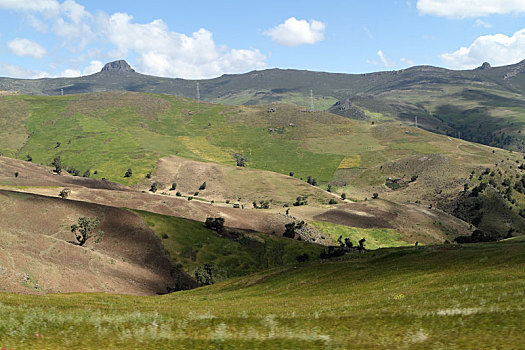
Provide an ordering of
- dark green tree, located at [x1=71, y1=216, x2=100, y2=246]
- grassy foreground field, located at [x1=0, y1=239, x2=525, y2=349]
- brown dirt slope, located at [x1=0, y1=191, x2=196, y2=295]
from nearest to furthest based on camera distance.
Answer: grassy foreground field, located at [x1=0, y1=239, x2=525, y2=349], brown dirt slope, located at [x1=0, y1=191, x2=196, y2=295], dark green tree, located at [x1=71, y1=216, x2=100, y2=246]

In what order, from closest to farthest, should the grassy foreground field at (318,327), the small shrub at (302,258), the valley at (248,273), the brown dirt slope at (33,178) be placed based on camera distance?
the grassy foreground field at (318,327) < the valley at (248,273) < the small shrub at (302,258) < the brown dirt slope at (33,178)

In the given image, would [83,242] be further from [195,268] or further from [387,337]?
[387,337]

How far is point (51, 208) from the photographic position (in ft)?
332

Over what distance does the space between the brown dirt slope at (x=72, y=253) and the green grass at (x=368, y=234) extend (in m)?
72.4

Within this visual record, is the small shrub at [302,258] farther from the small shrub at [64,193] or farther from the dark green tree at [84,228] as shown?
the small shrub at [64,193]

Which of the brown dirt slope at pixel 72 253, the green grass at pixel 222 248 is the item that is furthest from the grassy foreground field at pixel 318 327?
the green grass at pixel 222 248

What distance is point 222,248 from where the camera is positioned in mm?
109375

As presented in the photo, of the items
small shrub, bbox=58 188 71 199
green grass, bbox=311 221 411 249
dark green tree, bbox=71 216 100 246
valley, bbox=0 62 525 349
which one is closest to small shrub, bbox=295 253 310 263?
valley, bbox=0 62 525 349

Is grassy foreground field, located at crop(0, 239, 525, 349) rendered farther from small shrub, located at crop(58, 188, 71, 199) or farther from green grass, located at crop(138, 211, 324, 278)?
→ small shrub, located at crop(58, 188, 71, 199)

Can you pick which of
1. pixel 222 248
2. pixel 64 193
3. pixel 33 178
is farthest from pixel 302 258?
pixel 33 178

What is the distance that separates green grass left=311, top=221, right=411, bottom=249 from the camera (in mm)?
146375

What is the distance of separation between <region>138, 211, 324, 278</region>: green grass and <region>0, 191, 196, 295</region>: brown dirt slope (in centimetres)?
451

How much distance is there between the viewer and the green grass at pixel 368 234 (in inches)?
5763

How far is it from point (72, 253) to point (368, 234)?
360ft
